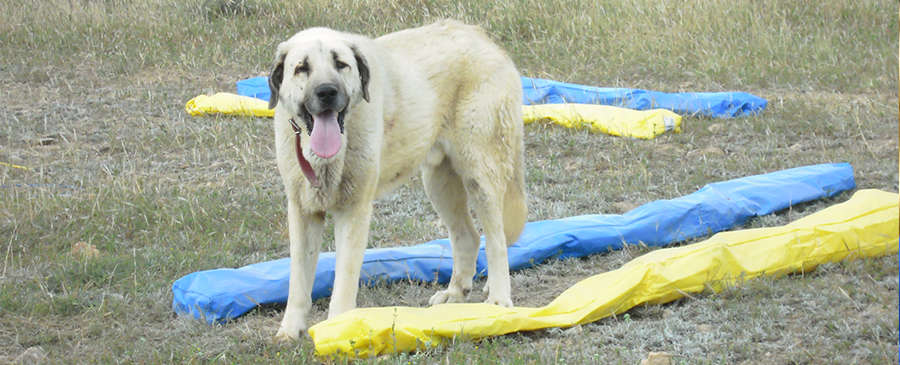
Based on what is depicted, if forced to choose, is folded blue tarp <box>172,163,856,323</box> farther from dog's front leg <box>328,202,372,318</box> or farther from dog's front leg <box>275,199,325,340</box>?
dog's front leg <box>328,202,372,318</box>

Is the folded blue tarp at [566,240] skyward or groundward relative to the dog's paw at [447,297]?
skyward

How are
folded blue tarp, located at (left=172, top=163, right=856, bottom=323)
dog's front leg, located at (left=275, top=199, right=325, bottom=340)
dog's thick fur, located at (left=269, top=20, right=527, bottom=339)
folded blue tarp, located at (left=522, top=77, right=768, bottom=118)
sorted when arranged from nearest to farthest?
dog's thick fur, located at (left=269, top=20, right=527, bottom=339) < dog's front leg, located at (left=275, top=199, right=325, bottom=340) < folded blue tarp, located at (left=172, top=163, right=856, bottom=323) < folded blue tarp, located at (left=522, top=77, right=768, bottom=118)

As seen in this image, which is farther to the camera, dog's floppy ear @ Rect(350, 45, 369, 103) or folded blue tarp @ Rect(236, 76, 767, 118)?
folded blue tarp @ Rect(236, 76, 767, 118)

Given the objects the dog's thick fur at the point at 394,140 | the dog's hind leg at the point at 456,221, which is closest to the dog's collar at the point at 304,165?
the dog's thick fur at the point at 394,140

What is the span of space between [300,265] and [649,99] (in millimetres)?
5319

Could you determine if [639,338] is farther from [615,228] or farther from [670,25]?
[670,25]

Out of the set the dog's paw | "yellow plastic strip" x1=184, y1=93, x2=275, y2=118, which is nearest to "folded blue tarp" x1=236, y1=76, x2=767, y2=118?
"yellow plastic strip" x1=184, y1=93, x2=275, y2=118

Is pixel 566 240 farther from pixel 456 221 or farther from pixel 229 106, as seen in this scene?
pixel 229 106

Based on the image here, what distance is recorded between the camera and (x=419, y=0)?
12164mm

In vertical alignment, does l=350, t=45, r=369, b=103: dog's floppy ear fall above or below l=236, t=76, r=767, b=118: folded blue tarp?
above

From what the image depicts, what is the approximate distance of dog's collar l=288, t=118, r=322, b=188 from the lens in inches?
148

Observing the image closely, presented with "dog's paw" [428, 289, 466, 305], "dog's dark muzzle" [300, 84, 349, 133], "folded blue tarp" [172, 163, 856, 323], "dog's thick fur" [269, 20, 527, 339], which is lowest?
"dog's paw" [428, 289, 466, 305]

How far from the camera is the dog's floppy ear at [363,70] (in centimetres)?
387

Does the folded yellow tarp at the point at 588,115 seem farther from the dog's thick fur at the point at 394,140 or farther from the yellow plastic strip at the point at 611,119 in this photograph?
the dog's thick fur at the point at 394,140
